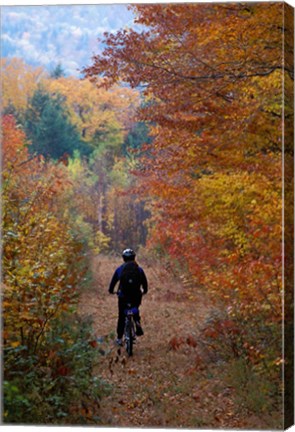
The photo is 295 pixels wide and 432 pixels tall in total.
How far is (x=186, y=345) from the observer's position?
10617 millimetres

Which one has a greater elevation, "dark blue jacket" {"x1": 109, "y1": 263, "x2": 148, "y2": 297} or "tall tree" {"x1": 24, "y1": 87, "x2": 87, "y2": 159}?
"tall tree" {"x1": 24, "y1": 87, "x2": 87, "y2": 159}

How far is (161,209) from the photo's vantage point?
427 inches

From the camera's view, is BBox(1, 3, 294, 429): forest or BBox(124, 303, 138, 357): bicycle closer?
BBox(1, 3, 294, 429): forest

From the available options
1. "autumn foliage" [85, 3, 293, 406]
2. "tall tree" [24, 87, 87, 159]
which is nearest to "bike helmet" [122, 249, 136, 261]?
"autumn foliage" [85, 3, 293, 406]

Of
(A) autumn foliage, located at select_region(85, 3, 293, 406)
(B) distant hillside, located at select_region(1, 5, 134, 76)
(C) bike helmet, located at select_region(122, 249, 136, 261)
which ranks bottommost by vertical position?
(C) bike helmet, located at select_region(122, 249, 136, 261)

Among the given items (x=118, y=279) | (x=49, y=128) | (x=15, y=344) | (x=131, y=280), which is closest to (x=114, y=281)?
(x=118, y=279)

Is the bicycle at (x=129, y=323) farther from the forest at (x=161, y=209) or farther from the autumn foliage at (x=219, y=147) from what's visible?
the autumn foliage at (x=219, y=147)

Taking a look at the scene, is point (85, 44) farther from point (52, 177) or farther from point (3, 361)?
point (3, 361)

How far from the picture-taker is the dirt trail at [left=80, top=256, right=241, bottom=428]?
1052 centimetres

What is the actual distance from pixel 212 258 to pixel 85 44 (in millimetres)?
2546

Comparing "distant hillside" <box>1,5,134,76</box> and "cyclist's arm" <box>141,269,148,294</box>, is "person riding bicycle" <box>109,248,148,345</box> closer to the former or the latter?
"cyclist's arm" <box>141,269,148,294</box>

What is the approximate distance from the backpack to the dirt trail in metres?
0.10

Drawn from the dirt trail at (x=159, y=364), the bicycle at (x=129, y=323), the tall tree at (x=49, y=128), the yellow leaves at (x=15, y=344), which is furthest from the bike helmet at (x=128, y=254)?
the yellow leaves at (x=15, y=344)

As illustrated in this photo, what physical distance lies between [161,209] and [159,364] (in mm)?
1556
